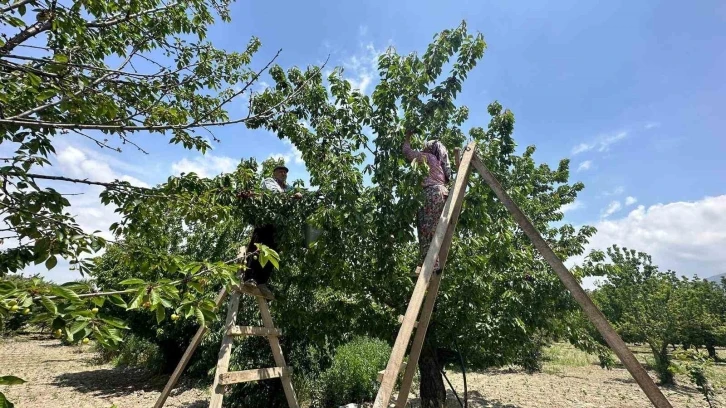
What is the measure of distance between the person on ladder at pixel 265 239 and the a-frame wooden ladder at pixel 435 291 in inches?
83.2

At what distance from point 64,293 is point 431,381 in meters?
5.79

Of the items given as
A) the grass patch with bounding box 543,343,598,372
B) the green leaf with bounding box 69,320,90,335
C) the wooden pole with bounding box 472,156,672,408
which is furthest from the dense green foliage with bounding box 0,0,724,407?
the grass patch with bounding box 543,343,598,372

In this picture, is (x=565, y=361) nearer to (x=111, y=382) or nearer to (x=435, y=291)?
(x=435, y=291)

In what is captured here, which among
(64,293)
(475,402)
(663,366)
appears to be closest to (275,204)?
(64,293)

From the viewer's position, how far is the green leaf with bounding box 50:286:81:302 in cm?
147

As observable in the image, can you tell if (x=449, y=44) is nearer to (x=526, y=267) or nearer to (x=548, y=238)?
(x=526, y=267)

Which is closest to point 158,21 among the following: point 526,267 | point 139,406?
point 526,267

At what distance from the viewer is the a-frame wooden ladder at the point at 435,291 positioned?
Answer: 238 cm

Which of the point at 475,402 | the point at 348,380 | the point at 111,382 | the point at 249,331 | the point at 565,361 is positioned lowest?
the point at 111,382

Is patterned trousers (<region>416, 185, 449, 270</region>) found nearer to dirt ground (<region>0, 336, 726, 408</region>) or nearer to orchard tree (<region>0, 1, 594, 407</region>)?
orchard tree (<region>0, 1, 594, 407</region>)

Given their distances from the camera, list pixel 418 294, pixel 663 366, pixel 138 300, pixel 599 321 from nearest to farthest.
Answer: pixel 138 300, pixel 599 321, pixel 418 294, pixel 663 366

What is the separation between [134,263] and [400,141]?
3.30 m

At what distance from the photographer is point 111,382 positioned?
12.2 m

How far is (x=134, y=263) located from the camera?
2.86m
